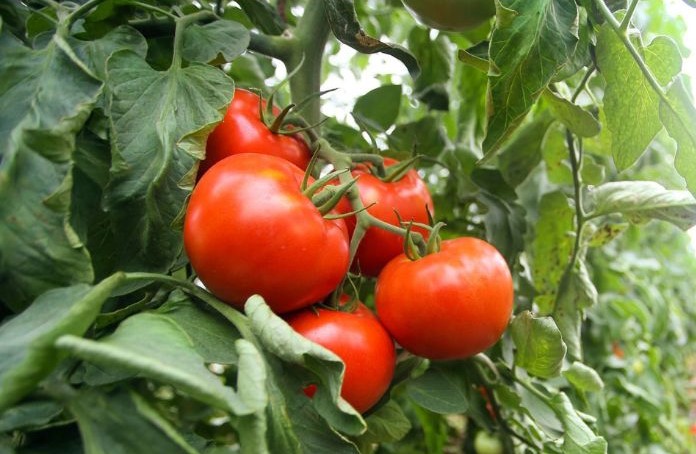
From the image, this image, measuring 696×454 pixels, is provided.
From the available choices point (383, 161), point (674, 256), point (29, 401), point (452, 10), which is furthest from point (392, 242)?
point (674, 256)

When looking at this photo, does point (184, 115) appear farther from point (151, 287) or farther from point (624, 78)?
point (624, 78)

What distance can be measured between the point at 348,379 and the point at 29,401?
8.7 inches

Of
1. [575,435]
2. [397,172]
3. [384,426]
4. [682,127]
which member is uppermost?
[682,127]

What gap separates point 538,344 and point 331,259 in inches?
9.2

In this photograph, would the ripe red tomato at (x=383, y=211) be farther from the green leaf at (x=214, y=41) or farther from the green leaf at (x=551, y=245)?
the green leaf at (x=551, y=245)

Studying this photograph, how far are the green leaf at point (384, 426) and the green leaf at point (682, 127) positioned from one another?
0.34 m

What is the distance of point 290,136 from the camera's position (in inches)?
22.0

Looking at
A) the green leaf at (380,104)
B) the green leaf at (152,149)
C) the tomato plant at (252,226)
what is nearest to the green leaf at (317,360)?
the tomato plant at (252,226)

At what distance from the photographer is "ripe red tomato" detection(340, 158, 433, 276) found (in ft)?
1.83

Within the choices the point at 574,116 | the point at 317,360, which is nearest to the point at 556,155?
the point at 574,116

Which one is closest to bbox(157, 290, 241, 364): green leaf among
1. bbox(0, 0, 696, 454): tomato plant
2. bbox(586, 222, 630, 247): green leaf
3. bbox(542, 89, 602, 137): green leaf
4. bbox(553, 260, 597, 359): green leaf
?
bbox(0, 0, 696, 454): tomato plant

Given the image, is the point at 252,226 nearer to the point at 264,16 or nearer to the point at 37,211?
the point at 37,211

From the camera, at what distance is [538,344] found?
0.58m

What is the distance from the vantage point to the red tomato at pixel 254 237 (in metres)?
0.44
